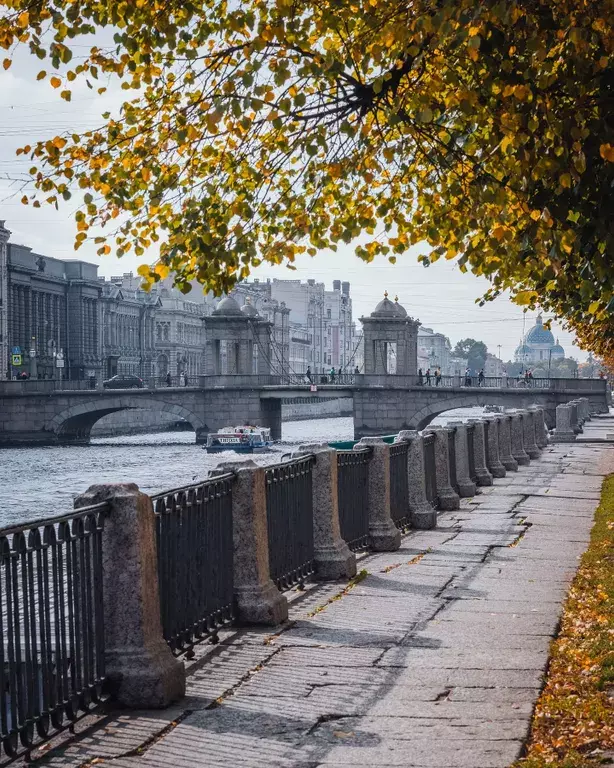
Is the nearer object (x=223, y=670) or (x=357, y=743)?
(x=357, y=743)

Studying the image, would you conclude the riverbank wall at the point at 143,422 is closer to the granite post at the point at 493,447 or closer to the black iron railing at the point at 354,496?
the granite post at the point at 493,447

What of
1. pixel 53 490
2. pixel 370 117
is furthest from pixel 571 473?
pixel 53 490

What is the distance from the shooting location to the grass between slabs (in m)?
5.94

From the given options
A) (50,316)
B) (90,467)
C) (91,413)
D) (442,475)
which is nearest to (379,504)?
(442,475)

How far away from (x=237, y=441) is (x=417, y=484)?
204 feet

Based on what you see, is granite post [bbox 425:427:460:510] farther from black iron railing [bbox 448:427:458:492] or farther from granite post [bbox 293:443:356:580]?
granite post [bbox 293:443:356:580]

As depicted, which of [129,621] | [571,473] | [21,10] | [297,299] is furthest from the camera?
[297,299]

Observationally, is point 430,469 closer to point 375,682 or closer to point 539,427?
point 375,682

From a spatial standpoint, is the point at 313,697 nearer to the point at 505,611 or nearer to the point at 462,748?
the point at 462,748

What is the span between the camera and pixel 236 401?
296 feet

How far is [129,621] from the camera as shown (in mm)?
6867

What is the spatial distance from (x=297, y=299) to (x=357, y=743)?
17471 cm

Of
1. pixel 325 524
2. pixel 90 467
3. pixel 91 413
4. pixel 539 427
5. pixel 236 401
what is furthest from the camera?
pixel 236 401

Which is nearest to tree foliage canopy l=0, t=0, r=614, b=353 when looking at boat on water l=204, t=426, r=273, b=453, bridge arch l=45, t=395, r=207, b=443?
boat on water l=204, t=426, r=273, b=453
